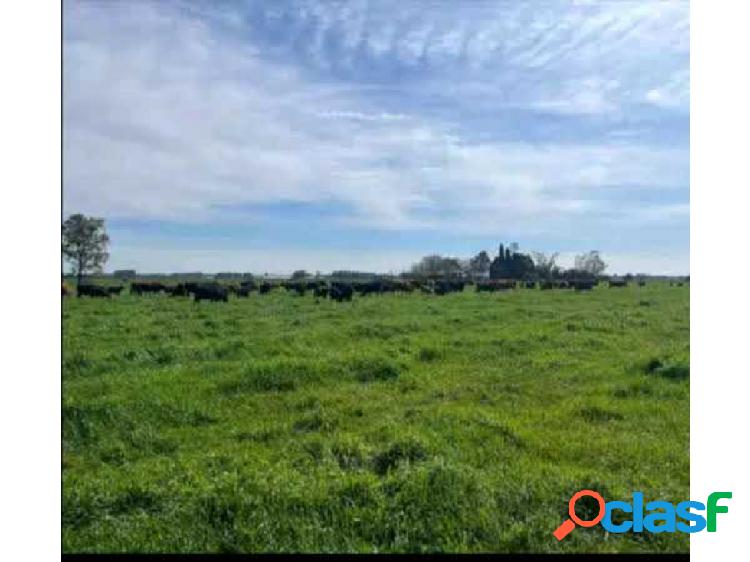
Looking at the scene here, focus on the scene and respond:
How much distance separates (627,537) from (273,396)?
3017 mm

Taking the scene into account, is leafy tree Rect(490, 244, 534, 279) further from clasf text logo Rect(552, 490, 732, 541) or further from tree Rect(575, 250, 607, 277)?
clasf text logo Rect(552, 490, 732, 541)

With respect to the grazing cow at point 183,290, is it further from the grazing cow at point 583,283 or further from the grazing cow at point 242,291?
the grazing cow at point 583,283

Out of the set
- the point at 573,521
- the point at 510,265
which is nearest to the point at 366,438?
the point at 573,521

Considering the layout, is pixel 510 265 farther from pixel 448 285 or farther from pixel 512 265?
pixel 448 285

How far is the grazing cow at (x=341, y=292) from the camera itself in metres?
16.5

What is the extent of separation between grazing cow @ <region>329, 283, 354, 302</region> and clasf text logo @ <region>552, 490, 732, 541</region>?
13615 mm

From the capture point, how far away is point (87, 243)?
11.8 feet

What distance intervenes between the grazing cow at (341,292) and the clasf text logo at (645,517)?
1362 cm

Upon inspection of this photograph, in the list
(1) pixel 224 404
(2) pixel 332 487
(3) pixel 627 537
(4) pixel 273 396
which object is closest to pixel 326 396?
(4) pixel 273 396

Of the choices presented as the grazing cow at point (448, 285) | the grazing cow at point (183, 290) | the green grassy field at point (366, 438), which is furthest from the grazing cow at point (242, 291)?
the green grassy field at point (366, 438)

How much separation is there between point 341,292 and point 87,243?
13.3 m

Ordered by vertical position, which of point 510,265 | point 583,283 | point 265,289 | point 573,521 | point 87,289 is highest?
point 510,265

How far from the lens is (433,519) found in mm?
2760

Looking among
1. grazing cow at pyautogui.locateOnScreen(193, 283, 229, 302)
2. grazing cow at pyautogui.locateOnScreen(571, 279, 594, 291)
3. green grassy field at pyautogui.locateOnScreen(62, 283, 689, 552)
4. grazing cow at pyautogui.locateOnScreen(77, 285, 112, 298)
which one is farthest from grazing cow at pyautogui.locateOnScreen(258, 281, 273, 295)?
grazing cow at pyautogui.locateOnScreen(571, 279, 594, 291)
